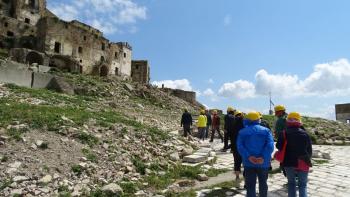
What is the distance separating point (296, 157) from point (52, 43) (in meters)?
42.0

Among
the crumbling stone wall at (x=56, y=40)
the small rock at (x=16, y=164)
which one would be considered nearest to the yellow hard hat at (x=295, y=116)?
the small rock at (x=16, y=164)

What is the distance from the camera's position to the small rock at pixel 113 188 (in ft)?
23.8

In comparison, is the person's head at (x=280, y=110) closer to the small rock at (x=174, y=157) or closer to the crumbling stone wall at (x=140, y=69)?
the small rock at (x=174, y=157)

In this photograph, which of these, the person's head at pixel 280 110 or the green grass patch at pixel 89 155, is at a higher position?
the person's head at pixel 280 110

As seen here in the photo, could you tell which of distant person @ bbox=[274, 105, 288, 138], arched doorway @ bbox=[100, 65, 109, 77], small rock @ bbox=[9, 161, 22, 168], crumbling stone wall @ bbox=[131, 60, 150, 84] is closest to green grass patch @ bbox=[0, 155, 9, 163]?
small rock @ bbox=[9, 161, 22, 168]

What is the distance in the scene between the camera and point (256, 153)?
602cm

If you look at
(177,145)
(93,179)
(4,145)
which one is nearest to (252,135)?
(93,179)

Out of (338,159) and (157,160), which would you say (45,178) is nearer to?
(157,160)

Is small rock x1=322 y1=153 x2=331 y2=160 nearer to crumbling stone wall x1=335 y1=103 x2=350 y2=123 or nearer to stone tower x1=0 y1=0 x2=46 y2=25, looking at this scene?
crumbling stone wall x1=335 y1=103 x2=350 y2=123

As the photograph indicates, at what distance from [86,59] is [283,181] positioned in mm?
42456

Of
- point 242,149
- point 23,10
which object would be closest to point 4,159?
point 242,149

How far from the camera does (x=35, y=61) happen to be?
40.4 metres

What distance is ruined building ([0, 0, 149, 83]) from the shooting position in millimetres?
41969

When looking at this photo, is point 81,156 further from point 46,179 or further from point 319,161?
point 319,161
